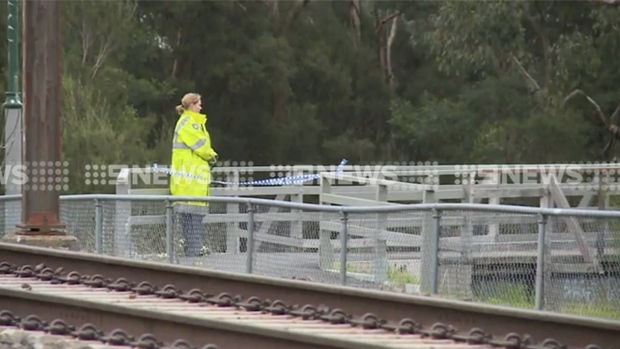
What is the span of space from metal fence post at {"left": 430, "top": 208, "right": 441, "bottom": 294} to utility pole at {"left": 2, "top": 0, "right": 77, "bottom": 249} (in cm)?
339

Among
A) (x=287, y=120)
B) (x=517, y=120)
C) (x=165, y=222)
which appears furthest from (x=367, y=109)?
(x=165, y=222)

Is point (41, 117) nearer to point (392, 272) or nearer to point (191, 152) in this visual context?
point (191, 152)

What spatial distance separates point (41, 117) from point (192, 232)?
5.68 feet

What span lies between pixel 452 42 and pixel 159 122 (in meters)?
22.3

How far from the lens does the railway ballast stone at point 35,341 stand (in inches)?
292

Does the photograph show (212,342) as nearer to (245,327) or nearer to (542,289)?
(245,327)

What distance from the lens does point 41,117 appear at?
11820mm

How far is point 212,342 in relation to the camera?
24.2 ft

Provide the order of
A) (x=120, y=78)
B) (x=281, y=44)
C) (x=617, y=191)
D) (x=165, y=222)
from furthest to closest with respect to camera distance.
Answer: (x=281, y=44) < (x=120, y=78) < (x=617, y=191) < (x=165, y=222)

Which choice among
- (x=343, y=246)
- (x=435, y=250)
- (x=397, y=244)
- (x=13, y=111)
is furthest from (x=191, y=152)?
(x=13, y=111)

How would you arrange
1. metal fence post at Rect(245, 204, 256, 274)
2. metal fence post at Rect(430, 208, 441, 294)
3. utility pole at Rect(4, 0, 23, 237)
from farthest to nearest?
1. utility pole at Rect(4, 0, 23, 237)
2. metal fence post at Rect(245, 204, 256, 274)
3. metal fence post at Rect(430, 208, 441, 294)

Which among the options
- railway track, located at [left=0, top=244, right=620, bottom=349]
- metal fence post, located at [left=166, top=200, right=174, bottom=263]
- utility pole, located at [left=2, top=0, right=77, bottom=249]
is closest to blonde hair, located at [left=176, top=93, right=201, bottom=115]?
metal fence post, located at [left=166, top=200, right=174, bottom=263]

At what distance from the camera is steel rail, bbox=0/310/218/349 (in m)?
7.45

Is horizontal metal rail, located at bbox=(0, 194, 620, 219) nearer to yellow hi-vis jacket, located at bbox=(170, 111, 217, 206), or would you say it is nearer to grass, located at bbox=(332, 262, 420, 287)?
grass, located at bbox=(332, 262, 420, 287)
